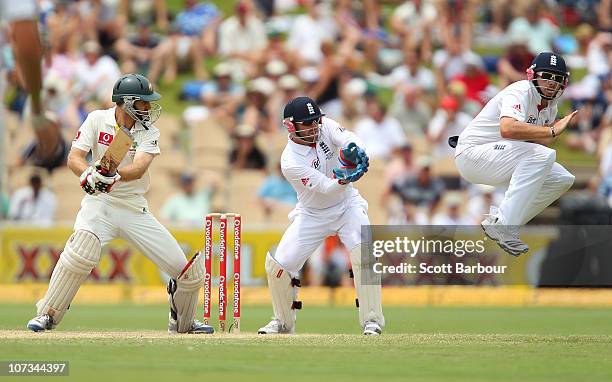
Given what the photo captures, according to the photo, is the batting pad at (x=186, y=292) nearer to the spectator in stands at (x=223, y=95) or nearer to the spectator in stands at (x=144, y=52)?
the spectator in stands at (x=223, y=95)

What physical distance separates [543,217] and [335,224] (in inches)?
270

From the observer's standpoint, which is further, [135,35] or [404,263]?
[135,35]

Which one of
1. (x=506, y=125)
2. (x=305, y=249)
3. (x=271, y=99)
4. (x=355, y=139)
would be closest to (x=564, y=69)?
(x=506, y=125)

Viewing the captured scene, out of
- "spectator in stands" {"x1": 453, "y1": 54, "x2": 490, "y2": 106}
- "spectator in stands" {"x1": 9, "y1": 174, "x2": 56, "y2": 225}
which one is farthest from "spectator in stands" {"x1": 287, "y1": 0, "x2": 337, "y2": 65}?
"spectator in stands" {"x1": 9, "y1": 174, "x2": 56, "y2": 225}

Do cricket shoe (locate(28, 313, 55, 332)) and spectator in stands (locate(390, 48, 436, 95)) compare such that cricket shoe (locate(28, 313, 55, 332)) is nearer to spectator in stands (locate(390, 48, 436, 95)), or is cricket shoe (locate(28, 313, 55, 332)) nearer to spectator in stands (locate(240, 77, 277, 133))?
spectator in stands (locate(240, 77, 277, 133))

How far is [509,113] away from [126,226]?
2.92 metres

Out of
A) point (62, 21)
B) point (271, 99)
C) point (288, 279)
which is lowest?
point (288, 279)

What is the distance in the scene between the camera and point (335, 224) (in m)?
10.7

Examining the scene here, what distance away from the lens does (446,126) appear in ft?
57.8

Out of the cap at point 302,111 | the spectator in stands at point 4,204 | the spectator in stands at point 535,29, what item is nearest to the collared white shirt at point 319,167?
the cap at point 302,111

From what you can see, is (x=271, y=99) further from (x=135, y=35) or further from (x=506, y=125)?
(x=506, y=125)

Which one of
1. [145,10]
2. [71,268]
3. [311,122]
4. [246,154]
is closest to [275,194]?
[246,154]

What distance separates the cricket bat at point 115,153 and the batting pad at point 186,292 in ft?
3.45

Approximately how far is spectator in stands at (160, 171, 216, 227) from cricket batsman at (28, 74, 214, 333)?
6139mm
